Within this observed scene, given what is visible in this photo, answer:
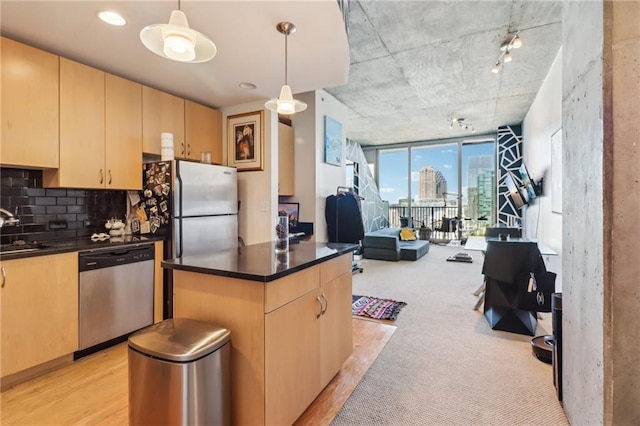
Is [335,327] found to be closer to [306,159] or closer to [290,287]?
[290,287]

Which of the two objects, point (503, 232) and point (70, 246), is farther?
point (503, 232)

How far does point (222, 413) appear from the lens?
4.60ft

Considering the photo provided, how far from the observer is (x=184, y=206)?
2951 millimetres

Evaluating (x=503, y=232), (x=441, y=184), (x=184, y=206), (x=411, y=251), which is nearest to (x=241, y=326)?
(x=184, y=206)

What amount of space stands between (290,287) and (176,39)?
4.30 feet

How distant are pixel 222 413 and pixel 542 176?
5490 mm

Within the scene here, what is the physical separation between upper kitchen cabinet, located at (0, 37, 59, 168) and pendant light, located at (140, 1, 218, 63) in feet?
5.06

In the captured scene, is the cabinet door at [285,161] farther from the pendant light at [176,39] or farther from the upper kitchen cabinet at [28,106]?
the pendant light at [176,39]

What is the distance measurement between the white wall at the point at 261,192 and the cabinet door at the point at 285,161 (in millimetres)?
728

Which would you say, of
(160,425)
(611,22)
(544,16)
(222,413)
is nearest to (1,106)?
(160,425)

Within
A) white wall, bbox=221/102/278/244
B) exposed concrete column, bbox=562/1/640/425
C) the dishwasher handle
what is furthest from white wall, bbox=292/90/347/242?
exposed concrete column, bbox=562/1/640/425

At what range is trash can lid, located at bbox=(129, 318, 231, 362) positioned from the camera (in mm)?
1265

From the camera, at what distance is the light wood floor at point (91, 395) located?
5.77 feet

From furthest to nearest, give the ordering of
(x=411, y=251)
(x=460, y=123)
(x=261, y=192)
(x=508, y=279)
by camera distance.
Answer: (x=460, y=123) → (x=411, y=251) → (x=261, y=192) → (x=508, y=279)
